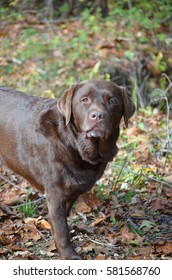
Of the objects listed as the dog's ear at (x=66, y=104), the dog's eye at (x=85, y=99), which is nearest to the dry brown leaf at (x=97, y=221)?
the dog's ear at (x=66, y=104)

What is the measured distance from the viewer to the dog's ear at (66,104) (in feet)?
14.3

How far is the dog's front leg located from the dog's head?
23.4 inches

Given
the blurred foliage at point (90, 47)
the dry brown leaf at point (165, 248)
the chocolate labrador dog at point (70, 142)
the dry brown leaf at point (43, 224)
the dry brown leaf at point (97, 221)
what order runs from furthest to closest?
the blurred foliage at point (90, 47) < the dry brown leaf at point (97, 221) < the dry brown leaf at point (43, 224) < the dry brown leaf at point (165, 248) < the chocolate labrador dog at point (70, 142)

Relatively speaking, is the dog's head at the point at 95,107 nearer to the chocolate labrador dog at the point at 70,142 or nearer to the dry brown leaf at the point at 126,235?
the chocolate labrador dog at the point at 70,142

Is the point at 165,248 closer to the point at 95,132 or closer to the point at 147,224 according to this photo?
the point at 147,224

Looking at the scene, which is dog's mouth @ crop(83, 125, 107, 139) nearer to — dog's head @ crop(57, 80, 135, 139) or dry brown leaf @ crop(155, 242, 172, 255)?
dog's head @ crop(57, 80, 135, 139)

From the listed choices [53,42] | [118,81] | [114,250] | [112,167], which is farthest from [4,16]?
[114,250]

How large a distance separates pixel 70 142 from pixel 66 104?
34 cm

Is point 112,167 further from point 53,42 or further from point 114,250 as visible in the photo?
point 53,42

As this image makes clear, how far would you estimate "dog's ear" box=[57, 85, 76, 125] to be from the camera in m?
4.37

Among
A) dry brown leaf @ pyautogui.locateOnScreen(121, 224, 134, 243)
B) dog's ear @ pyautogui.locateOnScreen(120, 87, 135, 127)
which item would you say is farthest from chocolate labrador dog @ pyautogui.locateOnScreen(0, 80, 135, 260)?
dry brown leaf @ pyautogui.locateOnScreen(121, 224, 134, 243)

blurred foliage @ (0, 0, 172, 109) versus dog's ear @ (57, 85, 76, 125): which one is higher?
dog's ear @ (57, 85, 76, 125)

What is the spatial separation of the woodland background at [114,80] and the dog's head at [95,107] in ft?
3.76
